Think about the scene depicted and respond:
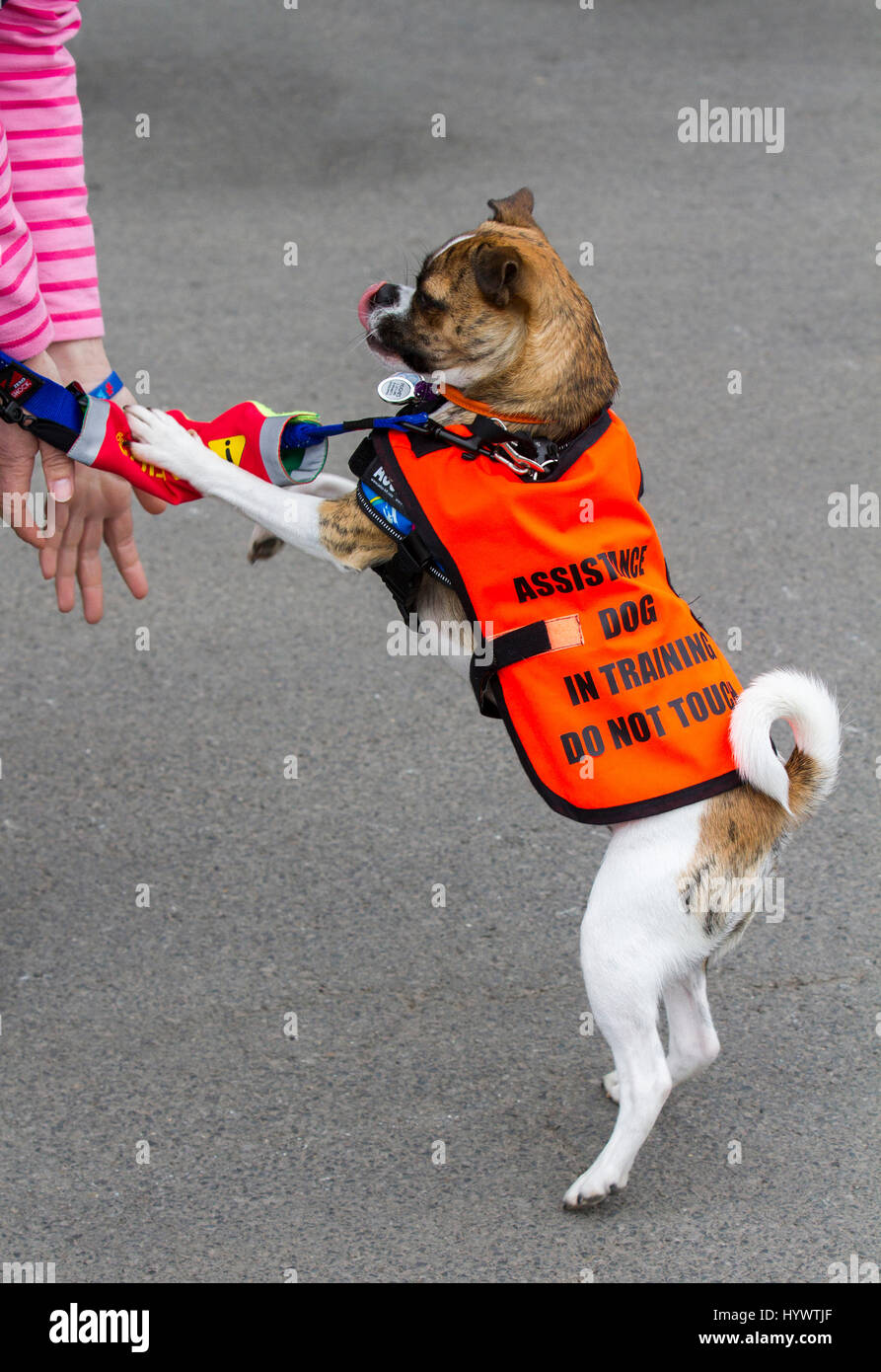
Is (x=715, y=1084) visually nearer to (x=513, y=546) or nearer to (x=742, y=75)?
(x=513, y=546)

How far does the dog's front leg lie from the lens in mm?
2816

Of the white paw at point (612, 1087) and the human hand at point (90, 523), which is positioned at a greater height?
the human hand at point (90, 523)

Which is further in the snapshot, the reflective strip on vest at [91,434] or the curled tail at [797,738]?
the reflective strip on vest at [91,434]

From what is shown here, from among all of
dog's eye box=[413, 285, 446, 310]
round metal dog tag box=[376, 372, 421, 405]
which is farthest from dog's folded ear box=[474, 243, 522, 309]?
round metal dog tag box=[376, 372, 421, 405]

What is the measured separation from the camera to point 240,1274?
2.68 meters

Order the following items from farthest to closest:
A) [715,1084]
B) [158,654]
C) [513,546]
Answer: [158,654] → [715,1084] → [513,546]

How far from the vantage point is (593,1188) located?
281 centimetres

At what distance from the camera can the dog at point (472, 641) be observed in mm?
2654

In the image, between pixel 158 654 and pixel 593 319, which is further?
pixel 158 654

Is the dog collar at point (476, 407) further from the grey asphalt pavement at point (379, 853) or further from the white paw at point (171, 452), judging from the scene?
the grey asphalt pavement at point (379, 853)

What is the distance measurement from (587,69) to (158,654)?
662 centimetres

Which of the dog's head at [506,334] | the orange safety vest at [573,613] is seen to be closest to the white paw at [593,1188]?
the orange safety vest at [573,613]

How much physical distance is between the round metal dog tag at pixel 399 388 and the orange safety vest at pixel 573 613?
0.13 meters

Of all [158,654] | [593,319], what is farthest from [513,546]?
[158,654]
